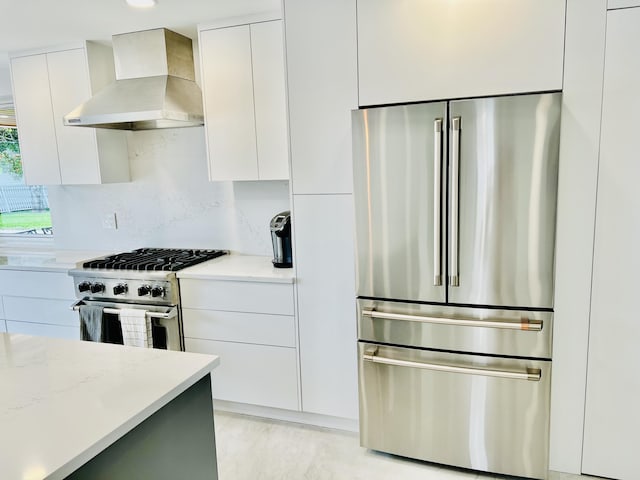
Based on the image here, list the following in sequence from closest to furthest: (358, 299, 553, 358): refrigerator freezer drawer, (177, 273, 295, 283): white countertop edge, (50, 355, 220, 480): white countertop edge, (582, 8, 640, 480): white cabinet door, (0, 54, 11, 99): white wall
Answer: (50, 355, 220, 480): white countertop edge < (582, 8, 640, 480): white cabinet door < (358, 299, 553, 358): refrigerator freezer drawer < (177, 273, 295, 283): white countertop edge < (0, 54, 11, 99): white wall

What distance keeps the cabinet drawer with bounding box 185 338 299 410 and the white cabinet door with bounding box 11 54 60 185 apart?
1.76 m

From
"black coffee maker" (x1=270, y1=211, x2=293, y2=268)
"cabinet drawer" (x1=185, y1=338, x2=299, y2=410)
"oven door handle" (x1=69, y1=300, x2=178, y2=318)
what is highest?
"black coffee maker" (x1=270, y1=211, x2=293, y2=268)

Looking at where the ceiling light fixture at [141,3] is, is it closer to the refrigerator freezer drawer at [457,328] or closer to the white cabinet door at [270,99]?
the white cabinet door at [270,99]

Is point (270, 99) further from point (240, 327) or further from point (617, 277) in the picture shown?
point (617, 277)

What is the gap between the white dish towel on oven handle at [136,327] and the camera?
2.78m


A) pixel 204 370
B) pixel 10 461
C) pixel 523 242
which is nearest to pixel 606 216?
pixel 523 242

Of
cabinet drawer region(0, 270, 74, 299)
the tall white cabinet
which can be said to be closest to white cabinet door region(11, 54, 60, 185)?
cabinet drawer region(0, 270, 74, 299)

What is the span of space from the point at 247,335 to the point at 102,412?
1.62 m

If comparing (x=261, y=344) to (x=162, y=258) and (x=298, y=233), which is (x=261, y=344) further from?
(x=162, y=258)

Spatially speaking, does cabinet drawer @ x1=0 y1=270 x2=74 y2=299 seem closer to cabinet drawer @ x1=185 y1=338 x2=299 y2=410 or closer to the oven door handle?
the oven door handle

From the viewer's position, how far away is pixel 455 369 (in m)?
2.12

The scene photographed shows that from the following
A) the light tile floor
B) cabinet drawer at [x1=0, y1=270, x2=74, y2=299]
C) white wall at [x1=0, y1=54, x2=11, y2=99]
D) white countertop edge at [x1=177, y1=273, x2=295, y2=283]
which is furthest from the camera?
white wall at [x1=0, y1=54, x2=11, y2=99]

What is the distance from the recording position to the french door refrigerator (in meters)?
1.94

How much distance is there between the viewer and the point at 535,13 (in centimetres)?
194
